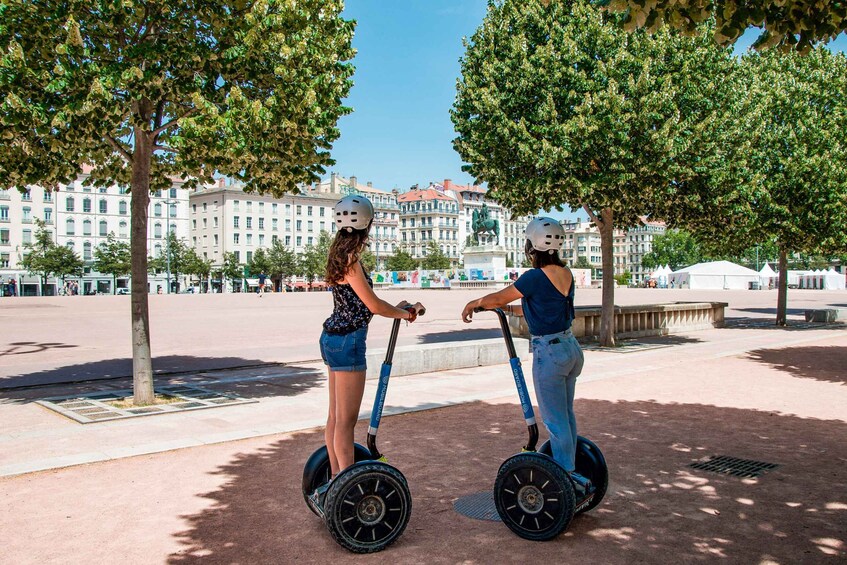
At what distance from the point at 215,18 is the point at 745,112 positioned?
608 inches

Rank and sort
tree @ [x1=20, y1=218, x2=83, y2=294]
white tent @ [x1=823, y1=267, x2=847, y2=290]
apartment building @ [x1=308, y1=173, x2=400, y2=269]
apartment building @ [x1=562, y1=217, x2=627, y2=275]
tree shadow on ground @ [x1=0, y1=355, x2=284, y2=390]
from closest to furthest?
tree shadow on ground @ [x1=0, y1=355, x2=284, y2=390] → tree @ [x1=20, y1=218, x2=83, y2=294] → white tent @ [x1=823, y1=267, x2=847, y2=290] → apartment building @ [x1=308, y1=173, x2=400, y2=269] → apartment building @ [x1=562, y1=217, x2=627, y2=275]

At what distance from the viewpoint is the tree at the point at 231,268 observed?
336 ft

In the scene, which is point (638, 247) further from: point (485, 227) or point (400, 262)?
point (485, 227)

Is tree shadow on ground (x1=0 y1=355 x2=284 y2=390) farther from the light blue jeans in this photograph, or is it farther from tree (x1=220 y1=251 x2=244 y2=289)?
tree (x1=220 y1=251 x2=244 y2=289)

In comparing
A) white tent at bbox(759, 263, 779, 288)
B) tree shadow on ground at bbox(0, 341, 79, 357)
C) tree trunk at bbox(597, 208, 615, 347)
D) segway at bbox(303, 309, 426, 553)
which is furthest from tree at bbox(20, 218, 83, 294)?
segway at bbox(303, 309, 426, 553)

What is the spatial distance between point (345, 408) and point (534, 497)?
1.32 meters

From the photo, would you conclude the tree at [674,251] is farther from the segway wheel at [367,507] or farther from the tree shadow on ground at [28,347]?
the segway wheel at [367,507]

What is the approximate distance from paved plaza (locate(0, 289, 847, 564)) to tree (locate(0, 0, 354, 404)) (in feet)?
8.66

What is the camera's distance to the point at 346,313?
430cm

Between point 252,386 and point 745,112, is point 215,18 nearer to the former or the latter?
point 252,386

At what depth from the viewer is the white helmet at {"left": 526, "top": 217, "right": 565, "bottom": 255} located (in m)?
4.59

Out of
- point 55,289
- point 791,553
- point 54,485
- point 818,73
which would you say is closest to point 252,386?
point 54,485

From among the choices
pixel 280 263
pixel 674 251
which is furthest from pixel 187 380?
pixel 674 251

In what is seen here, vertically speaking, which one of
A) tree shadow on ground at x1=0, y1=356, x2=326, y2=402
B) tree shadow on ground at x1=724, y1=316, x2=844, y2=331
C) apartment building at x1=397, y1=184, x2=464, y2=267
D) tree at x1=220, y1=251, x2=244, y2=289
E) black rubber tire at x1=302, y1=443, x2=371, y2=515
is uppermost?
apartment building at x1=397, y1=184, x2=464, y2=267
